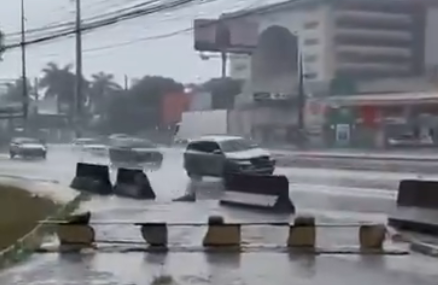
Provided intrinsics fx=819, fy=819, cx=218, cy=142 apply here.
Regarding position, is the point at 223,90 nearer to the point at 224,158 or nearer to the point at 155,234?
the point at 224,158

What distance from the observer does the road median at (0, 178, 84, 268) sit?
34.6 feet

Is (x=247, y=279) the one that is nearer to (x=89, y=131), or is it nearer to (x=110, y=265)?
(x=110, y=265)

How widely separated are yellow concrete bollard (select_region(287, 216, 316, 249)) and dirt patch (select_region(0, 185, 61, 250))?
3933mm

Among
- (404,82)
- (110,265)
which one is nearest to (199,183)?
(404,82)

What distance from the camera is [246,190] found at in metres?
16.3

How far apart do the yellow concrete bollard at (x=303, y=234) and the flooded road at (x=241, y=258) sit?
246 millimetres

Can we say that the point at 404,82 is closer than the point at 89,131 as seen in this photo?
Yes

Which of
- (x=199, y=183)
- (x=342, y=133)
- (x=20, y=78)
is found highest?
(x=20, y=78)

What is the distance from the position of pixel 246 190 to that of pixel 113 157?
10.1m

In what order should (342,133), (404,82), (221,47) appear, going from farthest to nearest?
(221,47), (342,133), (404,82)

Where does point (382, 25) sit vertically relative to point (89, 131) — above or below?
Answer: above

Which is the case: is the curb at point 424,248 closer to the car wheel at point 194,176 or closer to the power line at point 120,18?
the power line at point 120,18

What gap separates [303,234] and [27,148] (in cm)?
2132

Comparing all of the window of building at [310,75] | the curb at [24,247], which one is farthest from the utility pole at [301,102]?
the curb at [24,247]
